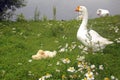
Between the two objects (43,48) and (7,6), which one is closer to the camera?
(43,48)

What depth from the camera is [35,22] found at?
18.8 m

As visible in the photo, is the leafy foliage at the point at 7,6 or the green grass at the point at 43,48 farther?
the leafy foliage at the point at 7,6

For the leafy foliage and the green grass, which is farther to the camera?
the leafy foliage

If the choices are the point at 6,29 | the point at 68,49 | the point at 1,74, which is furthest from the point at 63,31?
the point at 1,74

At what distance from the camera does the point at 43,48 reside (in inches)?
508

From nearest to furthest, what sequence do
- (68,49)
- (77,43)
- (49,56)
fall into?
1. (49,56)
2. (68,49)
3. (77,43)

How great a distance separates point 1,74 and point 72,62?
192 centimetres

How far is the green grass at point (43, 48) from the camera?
964 cm

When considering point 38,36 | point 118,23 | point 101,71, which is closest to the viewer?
point 101,71

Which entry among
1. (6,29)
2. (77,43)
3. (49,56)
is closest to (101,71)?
(49,56)

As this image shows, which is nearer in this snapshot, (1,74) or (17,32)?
(1,74)

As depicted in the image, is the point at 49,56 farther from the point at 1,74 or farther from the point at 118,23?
the point at 118,23

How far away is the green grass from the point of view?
9641 millimetres

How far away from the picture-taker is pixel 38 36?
15.1 metres
